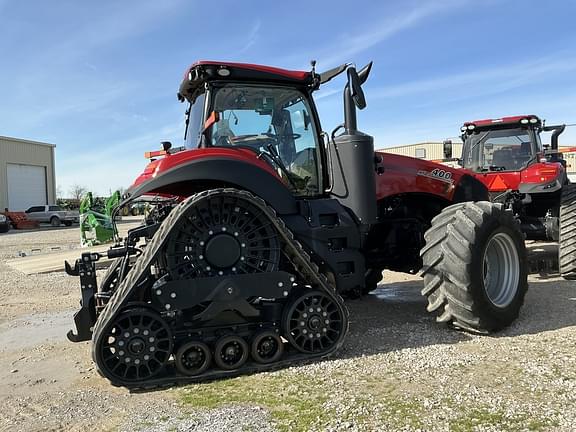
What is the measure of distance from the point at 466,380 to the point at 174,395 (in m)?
2.08

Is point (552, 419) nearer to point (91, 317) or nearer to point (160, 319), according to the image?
point (160, 319)

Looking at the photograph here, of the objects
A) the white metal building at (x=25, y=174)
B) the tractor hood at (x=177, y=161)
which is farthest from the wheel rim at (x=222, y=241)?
the white metal building at (x=25, y=174)

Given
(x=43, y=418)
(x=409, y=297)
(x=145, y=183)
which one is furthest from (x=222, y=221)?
(x=409, y=297)

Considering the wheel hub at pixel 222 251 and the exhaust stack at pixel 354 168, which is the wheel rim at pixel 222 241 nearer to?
the wheel hub at pixel 222 251

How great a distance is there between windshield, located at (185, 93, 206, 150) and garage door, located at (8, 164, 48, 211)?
3800 centimetres

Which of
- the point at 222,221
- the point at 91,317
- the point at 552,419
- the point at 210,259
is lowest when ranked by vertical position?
the point at 552,419

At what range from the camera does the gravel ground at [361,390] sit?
10.2ft

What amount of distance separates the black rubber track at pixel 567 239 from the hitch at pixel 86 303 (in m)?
6.57

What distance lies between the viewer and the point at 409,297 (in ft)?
22.3

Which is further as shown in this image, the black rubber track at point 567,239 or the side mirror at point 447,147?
the side mirror at point 447,147

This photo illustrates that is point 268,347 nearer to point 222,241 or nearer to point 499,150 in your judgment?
point 222,241

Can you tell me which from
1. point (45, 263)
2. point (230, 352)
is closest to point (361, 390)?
point (230, 352)

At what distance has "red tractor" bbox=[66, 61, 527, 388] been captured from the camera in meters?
3.79

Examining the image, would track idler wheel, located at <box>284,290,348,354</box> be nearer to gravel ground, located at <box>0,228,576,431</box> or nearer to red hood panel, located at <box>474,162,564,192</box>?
gravel ground, located at <box>0,228,576,431</box>
